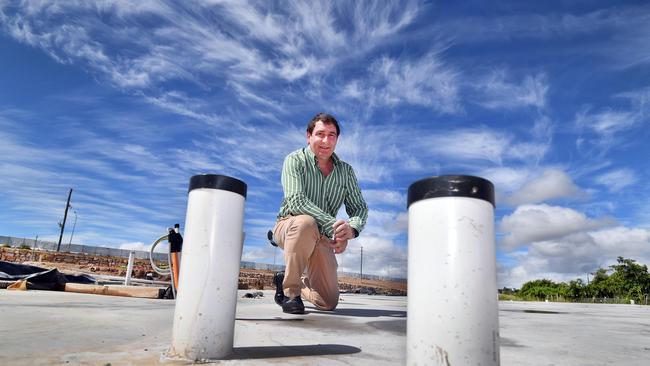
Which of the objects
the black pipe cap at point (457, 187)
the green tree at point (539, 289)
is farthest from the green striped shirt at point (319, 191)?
the green tree at point (539, 289)

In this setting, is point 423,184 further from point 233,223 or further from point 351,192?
point 351,192

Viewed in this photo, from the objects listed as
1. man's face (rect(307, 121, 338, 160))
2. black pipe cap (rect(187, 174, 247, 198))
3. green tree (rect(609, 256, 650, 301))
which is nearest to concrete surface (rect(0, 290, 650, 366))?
black pipe cap (rect(187, 174, 247, 198))

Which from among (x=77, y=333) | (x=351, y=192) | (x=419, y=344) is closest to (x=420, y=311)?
(x=419, y=344)

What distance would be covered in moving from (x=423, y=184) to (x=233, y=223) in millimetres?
838

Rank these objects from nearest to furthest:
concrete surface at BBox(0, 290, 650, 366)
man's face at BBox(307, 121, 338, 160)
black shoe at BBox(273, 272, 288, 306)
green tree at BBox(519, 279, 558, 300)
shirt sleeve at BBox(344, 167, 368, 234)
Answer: concrete surface at BBox(0, 290, 650, 366) → man's face at BBox(307, 121, 338, 160) → black shoe at BBox(273, 272, 288, 306) → shirt sleeve at BBox(344, 167, 368, 234) → green tree at BBox(519, 279, 558, 300)

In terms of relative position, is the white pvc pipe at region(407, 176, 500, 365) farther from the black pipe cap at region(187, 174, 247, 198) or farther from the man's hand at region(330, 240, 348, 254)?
the man's hand at region(330, 240, 348, 254)

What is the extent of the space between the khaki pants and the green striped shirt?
0.09 meters

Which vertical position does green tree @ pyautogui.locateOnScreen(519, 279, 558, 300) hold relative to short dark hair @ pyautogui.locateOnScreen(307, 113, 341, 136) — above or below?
below

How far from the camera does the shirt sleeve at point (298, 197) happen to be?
3.34 meters

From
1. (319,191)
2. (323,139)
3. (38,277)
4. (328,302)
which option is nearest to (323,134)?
(323,139)

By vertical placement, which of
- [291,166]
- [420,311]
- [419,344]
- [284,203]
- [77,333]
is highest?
[291,166]

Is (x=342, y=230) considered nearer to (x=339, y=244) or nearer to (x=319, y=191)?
(x=339, y=244)

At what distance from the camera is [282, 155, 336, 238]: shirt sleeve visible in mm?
3336

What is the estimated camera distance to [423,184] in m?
1.35
